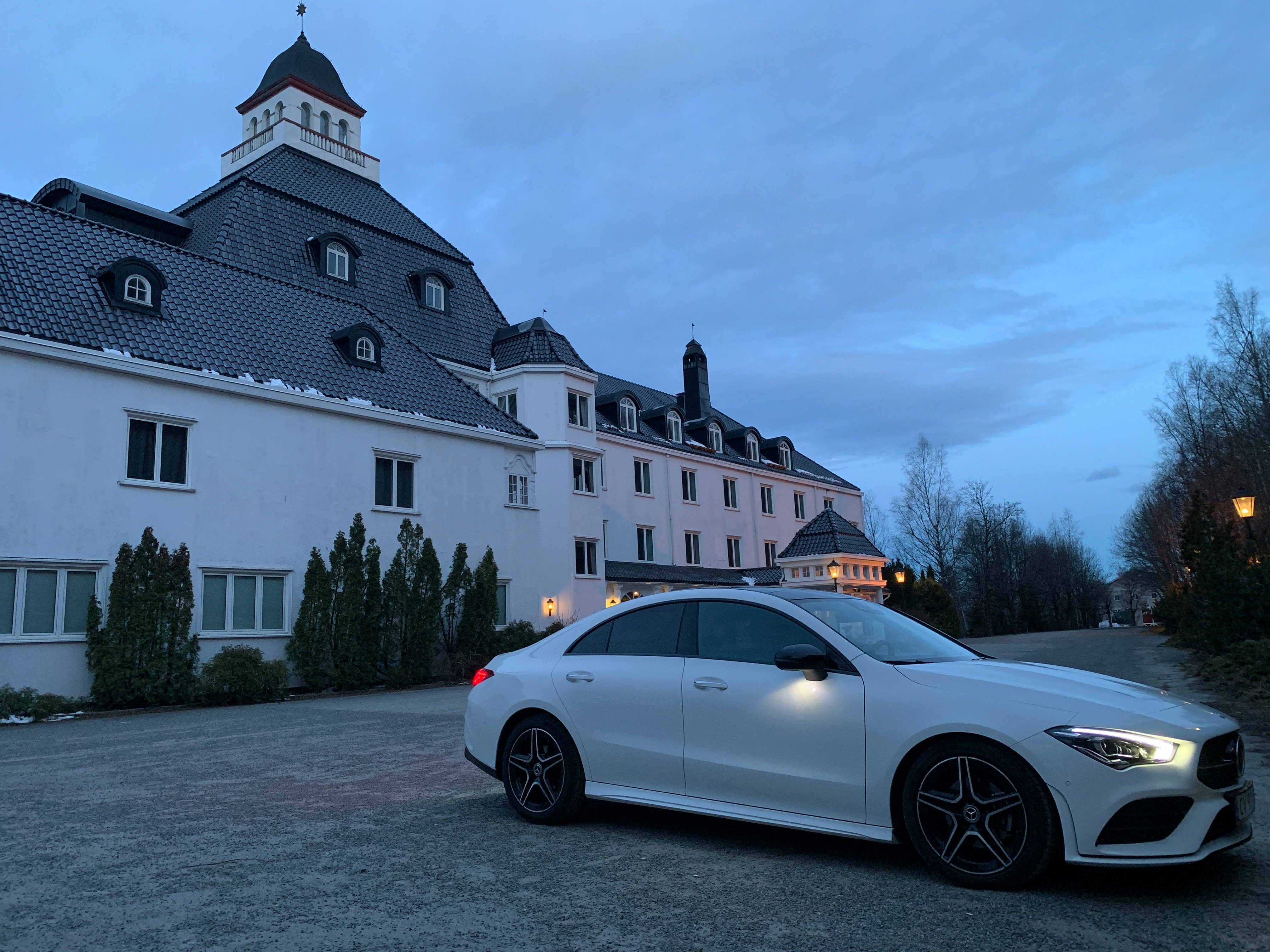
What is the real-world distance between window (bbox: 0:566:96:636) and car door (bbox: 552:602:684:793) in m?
13.5

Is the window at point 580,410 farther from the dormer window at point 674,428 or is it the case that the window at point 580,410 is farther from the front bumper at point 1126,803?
the front bumper at point 1126,803

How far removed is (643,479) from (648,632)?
1348 inches

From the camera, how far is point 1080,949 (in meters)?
3.42

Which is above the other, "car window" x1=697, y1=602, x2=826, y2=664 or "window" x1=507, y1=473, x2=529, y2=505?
"window" x1=507, y1=473, x2=529, y2=505

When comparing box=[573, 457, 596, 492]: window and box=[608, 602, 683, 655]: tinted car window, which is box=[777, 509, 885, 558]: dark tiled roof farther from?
box=[608, 602, 683, 655]: tinted car window

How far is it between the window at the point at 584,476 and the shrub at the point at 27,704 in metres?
18.2

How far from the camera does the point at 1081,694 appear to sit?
428 centimetres

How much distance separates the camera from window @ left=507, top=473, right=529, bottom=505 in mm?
25422

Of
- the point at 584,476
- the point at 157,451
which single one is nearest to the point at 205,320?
the point at 157,451

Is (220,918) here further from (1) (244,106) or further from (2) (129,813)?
(1) (244,106)

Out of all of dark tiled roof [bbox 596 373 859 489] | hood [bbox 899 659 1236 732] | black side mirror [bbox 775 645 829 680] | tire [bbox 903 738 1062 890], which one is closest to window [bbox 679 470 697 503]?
dark tiled roof [bbox 596 373 859 489]

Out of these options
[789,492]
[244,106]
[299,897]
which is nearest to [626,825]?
[299,897]

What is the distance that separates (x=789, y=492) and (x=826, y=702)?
153 ft

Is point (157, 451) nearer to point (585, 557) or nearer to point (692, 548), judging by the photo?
point (585, 557)
